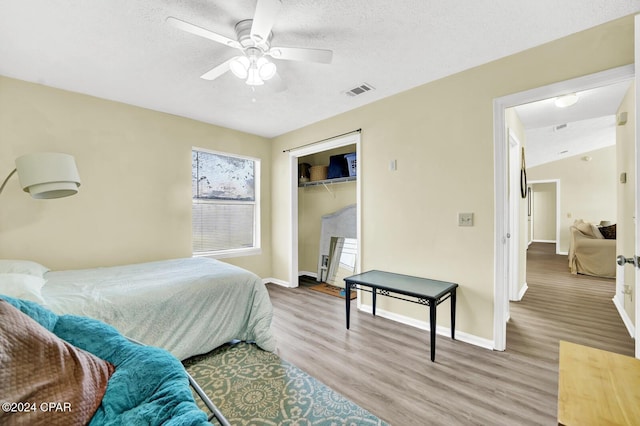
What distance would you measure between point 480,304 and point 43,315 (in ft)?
9.77

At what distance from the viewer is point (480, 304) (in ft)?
8.17

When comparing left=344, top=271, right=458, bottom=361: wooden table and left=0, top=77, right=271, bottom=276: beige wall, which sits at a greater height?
left=0, top=77, right=271, bottom=276: beige wall

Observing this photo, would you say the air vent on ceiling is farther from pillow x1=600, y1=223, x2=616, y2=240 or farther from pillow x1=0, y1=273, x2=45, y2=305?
pillow x1=600, y1=223, x2=616, y2=240

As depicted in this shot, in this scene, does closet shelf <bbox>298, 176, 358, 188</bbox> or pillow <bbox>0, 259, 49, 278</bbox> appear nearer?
pillow <bbox>0, 259, 49, 278</bbox>

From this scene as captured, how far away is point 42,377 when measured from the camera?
850mm

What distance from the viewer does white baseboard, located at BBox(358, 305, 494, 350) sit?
247 centimetres

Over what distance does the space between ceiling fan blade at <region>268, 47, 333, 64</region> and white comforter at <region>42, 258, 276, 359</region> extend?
1.82m

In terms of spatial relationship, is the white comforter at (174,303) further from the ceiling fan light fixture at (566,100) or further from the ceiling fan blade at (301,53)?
the ceiling fan light fixture at (566,100)

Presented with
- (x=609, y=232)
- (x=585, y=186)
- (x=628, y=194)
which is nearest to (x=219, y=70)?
(x=628, y=194)

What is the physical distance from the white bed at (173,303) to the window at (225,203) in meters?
1.29

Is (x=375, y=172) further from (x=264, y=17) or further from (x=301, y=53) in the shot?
(x=264, y=17)

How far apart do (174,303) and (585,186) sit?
32.2ft

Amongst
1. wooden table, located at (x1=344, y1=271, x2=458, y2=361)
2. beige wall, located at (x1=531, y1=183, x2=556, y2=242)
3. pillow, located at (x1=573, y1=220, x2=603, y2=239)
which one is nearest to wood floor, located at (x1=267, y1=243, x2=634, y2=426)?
wooden table, located at (x1=344, y1=271, x2=458, y2=361)

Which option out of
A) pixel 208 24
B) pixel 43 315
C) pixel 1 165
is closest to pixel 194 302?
pixel 43 315
